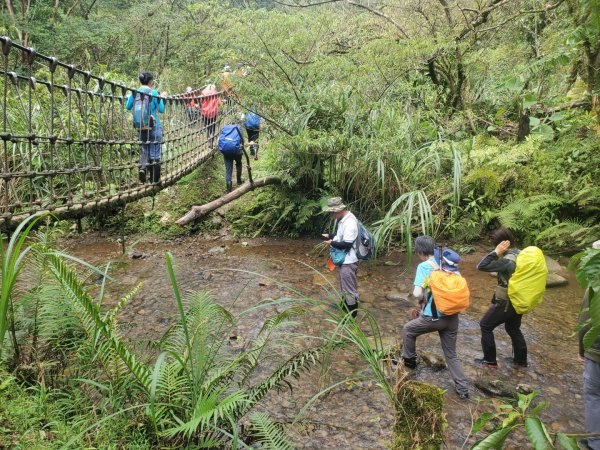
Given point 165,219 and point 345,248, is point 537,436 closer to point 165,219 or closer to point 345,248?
point 345,248

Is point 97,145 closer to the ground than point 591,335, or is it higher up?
higher up

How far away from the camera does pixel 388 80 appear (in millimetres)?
6223

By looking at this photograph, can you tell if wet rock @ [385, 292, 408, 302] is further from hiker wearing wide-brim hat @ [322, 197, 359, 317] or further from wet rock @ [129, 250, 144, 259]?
wet rock @ [129, 250, 144, 259]

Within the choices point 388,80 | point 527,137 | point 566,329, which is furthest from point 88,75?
point 527,137

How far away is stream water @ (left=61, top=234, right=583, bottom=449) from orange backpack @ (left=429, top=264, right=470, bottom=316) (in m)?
0.60

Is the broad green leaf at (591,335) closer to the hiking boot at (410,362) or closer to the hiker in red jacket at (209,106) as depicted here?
the hiking boot at (410,362)

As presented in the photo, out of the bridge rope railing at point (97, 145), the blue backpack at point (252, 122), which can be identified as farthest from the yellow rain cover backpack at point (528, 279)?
the blue backpack at point (252, 122)

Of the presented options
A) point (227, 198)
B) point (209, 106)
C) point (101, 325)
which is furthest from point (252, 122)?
point (101, 325)

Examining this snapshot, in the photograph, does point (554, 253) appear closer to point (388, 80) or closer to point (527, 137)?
point (527, 137)

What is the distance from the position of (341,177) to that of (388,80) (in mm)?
1465

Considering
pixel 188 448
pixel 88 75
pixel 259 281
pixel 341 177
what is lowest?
pixel 259 281

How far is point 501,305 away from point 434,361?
0.66 meters

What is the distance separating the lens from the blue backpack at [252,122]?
6617 millimetres

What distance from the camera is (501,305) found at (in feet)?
10.8
